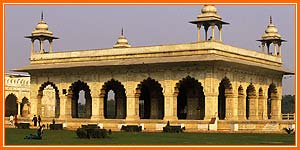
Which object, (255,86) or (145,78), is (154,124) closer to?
(145,78)

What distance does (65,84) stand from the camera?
38031mm

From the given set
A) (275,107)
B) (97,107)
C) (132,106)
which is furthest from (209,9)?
(275,107)

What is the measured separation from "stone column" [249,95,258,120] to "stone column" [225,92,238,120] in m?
2.85

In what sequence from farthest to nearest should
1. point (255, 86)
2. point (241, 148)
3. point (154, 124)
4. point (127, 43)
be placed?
1. point (127, 43)
2. point (255, 86)
3. point (154, 124)
4. point (241, 148)

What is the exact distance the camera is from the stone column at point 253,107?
119 feet

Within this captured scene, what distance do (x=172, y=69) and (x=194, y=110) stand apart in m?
4.15

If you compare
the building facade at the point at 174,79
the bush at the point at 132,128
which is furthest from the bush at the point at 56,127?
the bush at the point at 132,128

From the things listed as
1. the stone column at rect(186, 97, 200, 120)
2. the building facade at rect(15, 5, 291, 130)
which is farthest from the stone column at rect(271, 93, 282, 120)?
the stone column at rect(186, 97, 200, 120)

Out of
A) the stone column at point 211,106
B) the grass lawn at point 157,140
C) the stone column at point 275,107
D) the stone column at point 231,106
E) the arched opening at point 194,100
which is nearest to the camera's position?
the grass lawn at point 157,140

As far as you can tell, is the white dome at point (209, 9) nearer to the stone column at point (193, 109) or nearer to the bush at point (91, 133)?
the stone column at point (193, 109)

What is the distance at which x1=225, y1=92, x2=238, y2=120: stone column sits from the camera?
110 feet

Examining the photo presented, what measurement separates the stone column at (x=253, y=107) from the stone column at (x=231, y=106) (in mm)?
2849

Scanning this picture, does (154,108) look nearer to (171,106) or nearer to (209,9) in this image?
(171,106)

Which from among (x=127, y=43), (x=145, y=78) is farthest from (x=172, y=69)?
(x=127, y=43)
